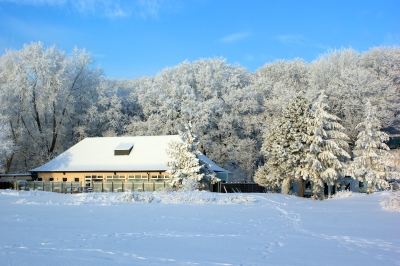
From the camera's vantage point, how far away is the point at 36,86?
50.0m

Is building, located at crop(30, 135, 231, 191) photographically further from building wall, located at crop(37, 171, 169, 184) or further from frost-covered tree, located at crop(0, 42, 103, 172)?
frost-covered tree, located at crop(0, 42, 103, 172)

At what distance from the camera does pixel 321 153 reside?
1452 inches

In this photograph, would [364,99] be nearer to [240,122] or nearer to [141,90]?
[240,122]

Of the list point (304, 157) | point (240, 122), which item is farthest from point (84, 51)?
point (304, 157)

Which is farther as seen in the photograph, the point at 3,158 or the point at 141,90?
the point at 141,90

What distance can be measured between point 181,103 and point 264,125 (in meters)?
10.5

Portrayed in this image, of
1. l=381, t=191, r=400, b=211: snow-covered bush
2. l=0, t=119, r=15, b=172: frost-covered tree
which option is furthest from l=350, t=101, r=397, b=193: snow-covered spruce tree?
l=0, t=119, r=15, b=172: frost-covered tree

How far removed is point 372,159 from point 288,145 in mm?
7214

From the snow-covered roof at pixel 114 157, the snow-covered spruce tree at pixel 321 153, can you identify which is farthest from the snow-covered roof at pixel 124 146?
the snow-covered spruce tree at pixel 321 153

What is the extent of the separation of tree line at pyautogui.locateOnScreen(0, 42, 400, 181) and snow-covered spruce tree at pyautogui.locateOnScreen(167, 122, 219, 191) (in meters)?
14.6

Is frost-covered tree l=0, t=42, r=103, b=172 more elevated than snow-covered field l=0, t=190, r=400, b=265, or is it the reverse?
frost-covered tree l=0, t=42, r=103, b=172

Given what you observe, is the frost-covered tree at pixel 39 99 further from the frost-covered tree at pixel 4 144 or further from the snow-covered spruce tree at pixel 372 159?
the snow-covered spruce tree at pixel 372 159

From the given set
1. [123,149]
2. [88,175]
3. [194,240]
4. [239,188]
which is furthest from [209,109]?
[194,240]

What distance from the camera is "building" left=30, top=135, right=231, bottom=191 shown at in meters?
40.1
